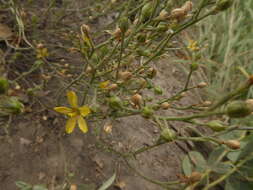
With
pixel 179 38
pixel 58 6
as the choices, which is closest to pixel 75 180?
pixel 58 6

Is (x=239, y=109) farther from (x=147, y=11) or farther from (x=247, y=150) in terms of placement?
(x=247, y=150)

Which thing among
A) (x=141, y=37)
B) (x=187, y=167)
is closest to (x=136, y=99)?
(x=141, y=37)

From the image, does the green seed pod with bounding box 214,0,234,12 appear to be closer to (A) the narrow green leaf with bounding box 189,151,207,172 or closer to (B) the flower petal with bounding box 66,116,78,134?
(B) the flower petal with bounding box 66,116,78,134

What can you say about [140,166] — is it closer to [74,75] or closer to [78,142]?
[78,142]

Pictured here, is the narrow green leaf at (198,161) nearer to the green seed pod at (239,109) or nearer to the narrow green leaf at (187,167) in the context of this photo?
the narrow green leaf at (187,167)

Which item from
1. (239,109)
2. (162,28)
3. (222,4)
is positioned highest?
(222,4)

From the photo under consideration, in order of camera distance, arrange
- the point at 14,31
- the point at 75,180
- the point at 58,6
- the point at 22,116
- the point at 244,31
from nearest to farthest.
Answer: the point at 75,180 → the point at 22,116 → the point at 14,31 → the point at 58,6 → the point at 244,31
